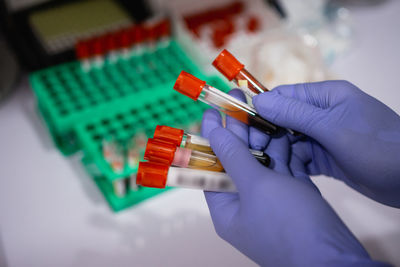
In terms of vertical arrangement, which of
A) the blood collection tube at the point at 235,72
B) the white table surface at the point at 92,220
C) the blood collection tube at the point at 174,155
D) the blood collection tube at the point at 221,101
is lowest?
A: the white table surface at the point at 92,220

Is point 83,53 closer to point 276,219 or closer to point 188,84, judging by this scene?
point 188,84

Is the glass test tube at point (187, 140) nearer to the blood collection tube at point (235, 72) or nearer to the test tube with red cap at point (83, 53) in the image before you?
A: the blood collection tube at point (235, 72)

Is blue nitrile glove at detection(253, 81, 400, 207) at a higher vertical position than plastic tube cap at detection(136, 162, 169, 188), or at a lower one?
higher

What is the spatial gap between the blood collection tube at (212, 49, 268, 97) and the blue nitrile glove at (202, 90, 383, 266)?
0.09 m

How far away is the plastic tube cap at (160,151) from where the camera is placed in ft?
1.83

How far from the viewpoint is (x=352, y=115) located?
0.60 meters

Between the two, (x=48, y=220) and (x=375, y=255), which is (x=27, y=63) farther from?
(x=375, y=255)

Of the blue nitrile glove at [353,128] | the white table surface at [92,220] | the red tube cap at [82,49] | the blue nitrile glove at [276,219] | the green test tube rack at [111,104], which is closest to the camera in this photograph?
the blue nitrile glove at [276,219]


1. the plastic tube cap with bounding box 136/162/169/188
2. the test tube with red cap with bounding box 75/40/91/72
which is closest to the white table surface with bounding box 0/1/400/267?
the test tube with red cap with bounding box 75/40/91/72

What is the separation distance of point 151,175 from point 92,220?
1.21 feet

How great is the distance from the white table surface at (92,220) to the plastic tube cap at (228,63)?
0.37 meters

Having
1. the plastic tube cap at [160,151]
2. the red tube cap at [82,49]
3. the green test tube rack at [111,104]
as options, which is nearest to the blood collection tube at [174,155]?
the plastic tube cap at [160,151]

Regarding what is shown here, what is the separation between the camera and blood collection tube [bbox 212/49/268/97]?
0.60m

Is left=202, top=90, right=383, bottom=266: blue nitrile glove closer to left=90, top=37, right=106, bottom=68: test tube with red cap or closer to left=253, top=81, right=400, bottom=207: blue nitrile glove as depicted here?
left=253, top=81, right=400, bottom=207: blue nitrile glove
